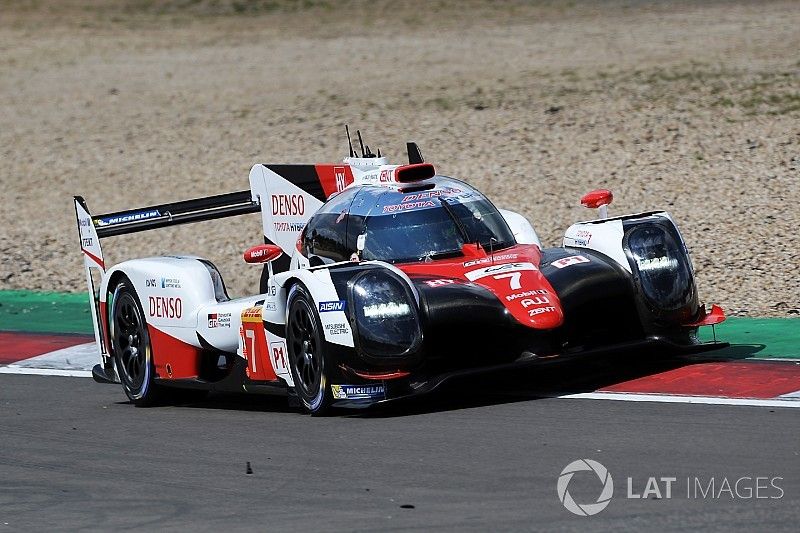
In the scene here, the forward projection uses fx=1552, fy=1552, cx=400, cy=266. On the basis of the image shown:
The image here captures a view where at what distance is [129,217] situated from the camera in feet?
35.5

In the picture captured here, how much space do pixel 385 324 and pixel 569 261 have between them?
4.58 feet

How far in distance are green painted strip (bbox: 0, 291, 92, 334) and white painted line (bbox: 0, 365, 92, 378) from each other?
4.63ft

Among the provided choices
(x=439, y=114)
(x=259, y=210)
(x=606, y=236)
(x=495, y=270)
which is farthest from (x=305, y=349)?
(x=439, y=114)

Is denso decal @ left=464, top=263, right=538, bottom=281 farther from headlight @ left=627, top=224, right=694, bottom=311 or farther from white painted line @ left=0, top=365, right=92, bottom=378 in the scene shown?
white painted line @ left=0, top=365, right=92, bottom=378

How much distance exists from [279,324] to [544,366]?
1562 mm

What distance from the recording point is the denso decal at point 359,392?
27.4 ft

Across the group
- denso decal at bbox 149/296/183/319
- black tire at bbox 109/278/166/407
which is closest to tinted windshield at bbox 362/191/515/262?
denso decal at bbox 149/296/183/319

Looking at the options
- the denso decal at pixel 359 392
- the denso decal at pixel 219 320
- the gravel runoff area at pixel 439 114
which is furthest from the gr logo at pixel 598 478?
the gravel runoff area at pixel 439 114

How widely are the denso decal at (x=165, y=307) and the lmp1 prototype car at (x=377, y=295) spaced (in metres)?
0.01

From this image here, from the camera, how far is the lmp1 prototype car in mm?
8383

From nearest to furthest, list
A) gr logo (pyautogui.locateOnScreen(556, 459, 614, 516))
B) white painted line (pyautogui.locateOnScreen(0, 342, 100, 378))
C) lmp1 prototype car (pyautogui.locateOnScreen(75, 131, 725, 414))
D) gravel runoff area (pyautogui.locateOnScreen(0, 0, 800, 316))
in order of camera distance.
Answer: gr logo (pyautogui.locateOnScreen(556, 459, 614, 516)) → lmp1 prototype car (pyautogui.locateOnScreen(75, 131, 725, 414)) → white painted line (pyautogui.locateOnScreen(0, 342, 100, 378)) → gravel runoff area (pyautogui.locateOnScreen(0, 0, 800, 316))

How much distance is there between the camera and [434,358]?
330 inches

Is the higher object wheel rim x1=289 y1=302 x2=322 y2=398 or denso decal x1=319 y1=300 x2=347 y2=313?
denso decal x1=319 y1=300 x2=347 y2=313

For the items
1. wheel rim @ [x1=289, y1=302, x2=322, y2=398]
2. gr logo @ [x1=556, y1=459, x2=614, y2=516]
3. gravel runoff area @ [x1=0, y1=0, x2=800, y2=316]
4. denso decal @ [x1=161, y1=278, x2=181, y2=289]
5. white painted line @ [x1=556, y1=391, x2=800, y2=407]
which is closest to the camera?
gr logo @ [x1=556, y1=459, x2=614, y2=516]
